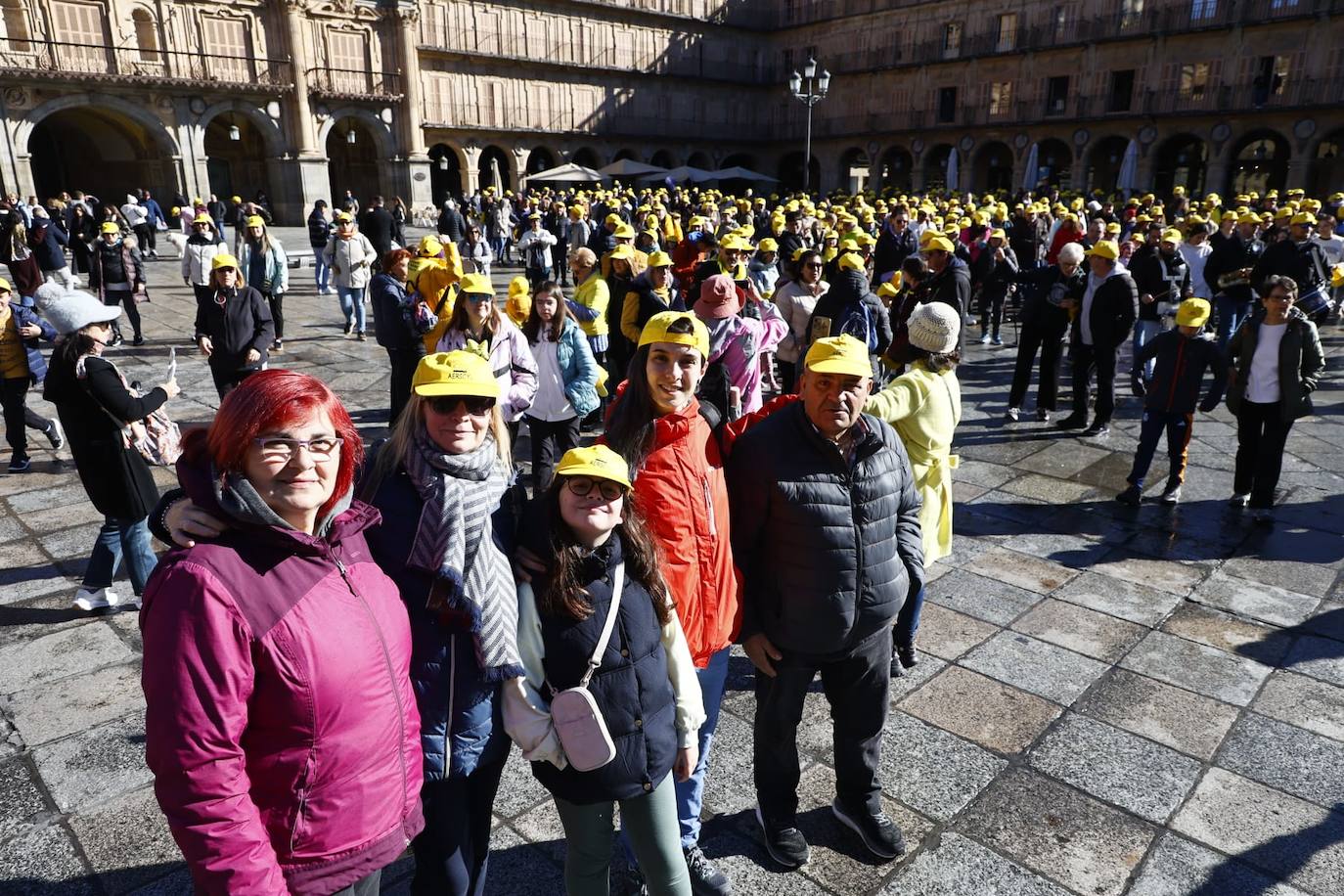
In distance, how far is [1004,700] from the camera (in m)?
3.80

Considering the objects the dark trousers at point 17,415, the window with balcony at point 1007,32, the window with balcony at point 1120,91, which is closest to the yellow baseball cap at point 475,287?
the dark trousers at point 17,415

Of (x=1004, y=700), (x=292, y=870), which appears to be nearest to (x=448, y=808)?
(x=292, y=870)

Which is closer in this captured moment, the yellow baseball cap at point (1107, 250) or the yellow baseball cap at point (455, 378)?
the yellow baseball cap at point (455, 378)

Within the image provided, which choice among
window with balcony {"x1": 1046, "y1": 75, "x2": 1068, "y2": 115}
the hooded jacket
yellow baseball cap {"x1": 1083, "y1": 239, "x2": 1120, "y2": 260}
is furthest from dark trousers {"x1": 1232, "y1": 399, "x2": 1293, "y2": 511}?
window with balcony {"x1": 1046, "y1": 75, "x2": 1068, "y2": 115}

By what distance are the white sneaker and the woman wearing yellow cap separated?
3.35 metres

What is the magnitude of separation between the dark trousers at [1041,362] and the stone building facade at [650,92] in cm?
2093

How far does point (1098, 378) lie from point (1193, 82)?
28.9 metres

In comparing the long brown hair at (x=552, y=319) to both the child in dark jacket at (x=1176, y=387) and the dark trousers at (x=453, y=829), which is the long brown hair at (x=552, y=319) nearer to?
the dark trousers at (x=453, y=829)

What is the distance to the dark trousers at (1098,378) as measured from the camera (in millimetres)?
7406

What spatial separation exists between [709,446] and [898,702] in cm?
180

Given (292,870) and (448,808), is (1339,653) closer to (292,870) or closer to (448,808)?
(448,808)

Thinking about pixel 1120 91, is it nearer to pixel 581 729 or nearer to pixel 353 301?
pixel 353 301

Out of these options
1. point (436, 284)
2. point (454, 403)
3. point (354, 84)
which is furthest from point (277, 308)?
point (354, 84)

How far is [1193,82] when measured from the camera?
97.5 feet
